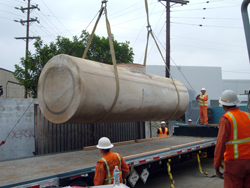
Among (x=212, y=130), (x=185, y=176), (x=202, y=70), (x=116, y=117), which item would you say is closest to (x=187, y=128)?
(x=212, y=130)

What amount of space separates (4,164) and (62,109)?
4.94ft

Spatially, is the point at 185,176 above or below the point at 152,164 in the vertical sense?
below

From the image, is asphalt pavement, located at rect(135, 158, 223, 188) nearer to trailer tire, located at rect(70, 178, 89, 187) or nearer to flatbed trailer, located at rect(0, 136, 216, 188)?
flatbed trailer, located at rect(0, 136, 216, 188)

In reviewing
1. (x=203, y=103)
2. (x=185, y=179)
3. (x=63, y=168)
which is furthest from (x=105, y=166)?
(x=203, y=103)

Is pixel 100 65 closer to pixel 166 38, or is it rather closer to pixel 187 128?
pixel 187 128

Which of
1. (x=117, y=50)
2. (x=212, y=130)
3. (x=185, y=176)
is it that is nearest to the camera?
(x=185, y=176)

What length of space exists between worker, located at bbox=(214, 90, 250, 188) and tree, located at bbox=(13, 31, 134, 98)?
12.1m

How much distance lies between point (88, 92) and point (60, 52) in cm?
1126

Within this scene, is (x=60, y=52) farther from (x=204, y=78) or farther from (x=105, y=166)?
(x=204, y=78)

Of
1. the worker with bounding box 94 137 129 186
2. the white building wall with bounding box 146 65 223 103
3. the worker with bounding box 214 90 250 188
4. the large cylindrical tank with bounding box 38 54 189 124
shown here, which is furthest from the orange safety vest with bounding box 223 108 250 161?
the white building wall with bounding box 146 65 223 103

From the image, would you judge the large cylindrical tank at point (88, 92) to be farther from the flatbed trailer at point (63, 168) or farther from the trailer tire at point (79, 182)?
the trailer tire at point (79, 182)

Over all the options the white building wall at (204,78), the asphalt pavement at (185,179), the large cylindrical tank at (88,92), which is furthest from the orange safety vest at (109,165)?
the white building wall at (204,78)

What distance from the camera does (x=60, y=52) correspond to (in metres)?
14.9

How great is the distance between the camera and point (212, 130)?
28.5 feet
